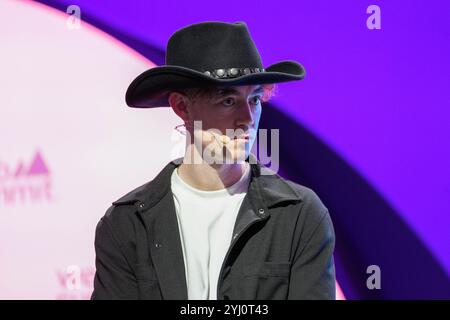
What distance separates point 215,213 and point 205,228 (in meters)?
0.05

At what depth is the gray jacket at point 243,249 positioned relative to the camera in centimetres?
186

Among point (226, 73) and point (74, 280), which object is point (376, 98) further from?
point (74, 280)

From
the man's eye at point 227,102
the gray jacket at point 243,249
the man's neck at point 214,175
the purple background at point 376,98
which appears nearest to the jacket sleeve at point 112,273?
the gray jacket at point 243,249

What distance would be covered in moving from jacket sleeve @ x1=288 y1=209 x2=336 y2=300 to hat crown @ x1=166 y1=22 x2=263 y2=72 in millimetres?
517

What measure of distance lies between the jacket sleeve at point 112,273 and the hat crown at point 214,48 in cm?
55

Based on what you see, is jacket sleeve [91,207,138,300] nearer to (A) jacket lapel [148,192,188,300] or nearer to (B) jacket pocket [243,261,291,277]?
(A) jacket lapel [148,192,188,300]

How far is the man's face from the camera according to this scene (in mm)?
1863

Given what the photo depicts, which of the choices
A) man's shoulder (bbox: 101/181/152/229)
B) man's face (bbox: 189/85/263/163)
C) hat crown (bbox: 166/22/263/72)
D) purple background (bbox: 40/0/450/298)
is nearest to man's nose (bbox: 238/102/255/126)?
man's face (bbox: 189/85/263/163)

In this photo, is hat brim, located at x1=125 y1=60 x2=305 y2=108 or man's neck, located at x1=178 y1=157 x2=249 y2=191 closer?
hat brim, located at x1=125 y1=60 x2=305 y2=108

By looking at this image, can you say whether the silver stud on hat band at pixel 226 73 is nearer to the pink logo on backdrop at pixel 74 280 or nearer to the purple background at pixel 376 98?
the purple background at pixel 376 98

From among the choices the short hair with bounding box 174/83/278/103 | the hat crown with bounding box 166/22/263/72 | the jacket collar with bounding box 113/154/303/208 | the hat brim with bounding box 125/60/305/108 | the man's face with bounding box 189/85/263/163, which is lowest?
the jacket collar with bounding box 113/154/303/208

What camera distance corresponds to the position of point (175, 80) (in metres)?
1.85

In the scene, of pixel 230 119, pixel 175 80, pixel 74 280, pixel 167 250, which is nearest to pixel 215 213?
pixel 167 250
